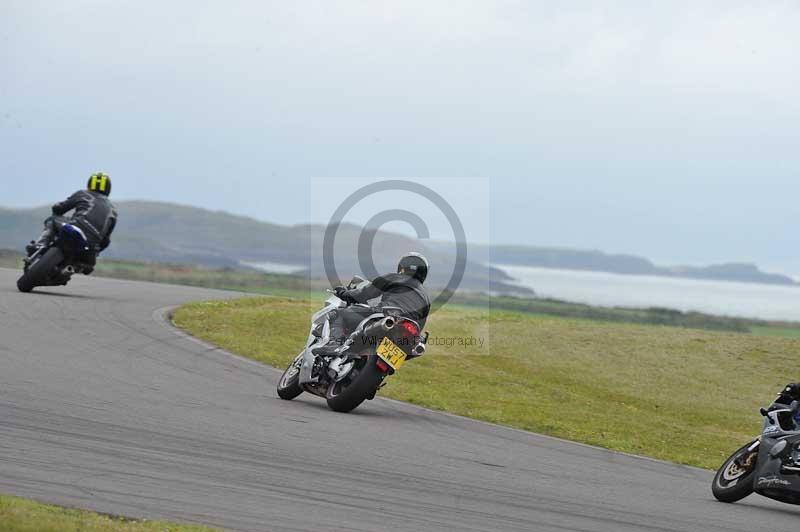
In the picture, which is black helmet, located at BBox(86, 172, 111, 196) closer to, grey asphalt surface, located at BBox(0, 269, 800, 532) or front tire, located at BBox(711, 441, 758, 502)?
grey asphalt surface, located at BBox(0, 269, 800, 532)

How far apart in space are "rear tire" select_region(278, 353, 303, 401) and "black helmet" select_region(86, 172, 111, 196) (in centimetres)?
986

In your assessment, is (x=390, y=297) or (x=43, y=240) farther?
(x=43, y=240)

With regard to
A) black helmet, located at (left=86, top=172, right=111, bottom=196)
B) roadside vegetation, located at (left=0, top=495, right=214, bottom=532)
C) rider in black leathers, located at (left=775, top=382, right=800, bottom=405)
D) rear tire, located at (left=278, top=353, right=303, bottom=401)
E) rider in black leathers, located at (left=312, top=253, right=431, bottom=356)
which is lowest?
roadside vegetation, located at (left=0, top=495, right=214, bottom=532)

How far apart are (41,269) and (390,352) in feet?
36.9

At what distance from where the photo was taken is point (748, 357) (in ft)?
85.6

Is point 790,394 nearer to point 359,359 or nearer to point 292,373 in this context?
point 359,359

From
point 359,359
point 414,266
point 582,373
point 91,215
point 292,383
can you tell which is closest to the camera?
point 359,359

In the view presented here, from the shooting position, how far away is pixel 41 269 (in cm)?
2253

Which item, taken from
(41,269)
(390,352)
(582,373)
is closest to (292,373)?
(390,352)

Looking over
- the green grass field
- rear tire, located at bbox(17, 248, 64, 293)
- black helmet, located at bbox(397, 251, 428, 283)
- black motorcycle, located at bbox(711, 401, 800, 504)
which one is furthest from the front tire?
rear tire, located at bbox(17, 248, 64, 293)

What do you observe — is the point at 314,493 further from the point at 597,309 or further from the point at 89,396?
the point at 597,309

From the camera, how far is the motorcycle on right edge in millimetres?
13453

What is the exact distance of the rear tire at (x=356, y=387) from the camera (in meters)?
13.5

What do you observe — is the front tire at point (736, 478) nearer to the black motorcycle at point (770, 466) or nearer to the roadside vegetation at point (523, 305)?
the black motorcycle at point (770, 466)
